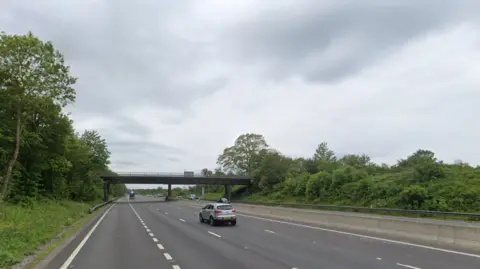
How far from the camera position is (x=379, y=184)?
50250 mm

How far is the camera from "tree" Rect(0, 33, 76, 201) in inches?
1125

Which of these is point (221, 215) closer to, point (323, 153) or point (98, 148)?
point (98, 148)

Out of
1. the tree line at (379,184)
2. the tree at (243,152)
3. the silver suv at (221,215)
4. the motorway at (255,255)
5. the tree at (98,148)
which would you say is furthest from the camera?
the tree at (243,152)

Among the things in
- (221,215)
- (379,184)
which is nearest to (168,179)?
(379,184)

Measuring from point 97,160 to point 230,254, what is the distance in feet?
232

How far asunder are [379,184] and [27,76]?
134 ft

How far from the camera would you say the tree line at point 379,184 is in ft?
129

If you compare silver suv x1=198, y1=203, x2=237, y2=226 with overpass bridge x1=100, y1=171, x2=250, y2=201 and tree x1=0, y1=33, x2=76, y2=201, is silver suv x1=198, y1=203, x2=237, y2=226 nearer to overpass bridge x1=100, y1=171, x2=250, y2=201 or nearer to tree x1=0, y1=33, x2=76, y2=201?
tree x1=0, y1=33, x2=76, y2=201

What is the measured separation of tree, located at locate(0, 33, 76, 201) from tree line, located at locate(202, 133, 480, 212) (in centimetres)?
3496

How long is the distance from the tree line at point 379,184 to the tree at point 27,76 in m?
35.0

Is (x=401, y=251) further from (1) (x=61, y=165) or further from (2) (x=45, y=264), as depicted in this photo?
(1) (x=61, y=165)

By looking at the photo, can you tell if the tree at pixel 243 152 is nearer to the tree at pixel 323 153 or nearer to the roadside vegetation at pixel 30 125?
the tree at pixel 323 153

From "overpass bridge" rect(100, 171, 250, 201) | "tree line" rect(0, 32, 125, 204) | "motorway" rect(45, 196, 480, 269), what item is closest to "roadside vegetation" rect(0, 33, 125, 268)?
"tree line" rect(0, 32, 125, 204)

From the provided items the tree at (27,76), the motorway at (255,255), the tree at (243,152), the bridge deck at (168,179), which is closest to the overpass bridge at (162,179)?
the bridge deck at (168,179)
